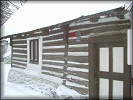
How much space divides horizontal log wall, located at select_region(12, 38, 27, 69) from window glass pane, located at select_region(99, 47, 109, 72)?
5482mm

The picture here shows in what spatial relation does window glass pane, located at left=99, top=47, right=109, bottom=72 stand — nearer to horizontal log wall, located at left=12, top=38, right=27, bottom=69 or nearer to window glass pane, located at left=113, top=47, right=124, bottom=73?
window glass pane, located at left=113, top=47, right=124, bottom=73

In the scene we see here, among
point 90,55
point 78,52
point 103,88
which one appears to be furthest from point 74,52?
point 103,88

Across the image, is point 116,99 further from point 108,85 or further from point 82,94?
point 82,94

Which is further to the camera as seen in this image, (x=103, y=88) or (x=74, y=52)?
(x=74, y=52)

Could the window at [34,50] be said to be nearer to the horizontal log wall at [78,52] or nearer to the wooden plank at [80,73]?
the horizontal log wall at [78,52]

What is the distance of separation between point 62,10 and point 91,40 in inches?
83.4

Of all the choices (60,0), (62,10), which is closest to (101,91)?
(62,10)

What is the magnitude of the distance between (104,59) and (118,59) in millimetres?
471

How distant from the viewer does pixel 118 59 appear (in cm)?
509

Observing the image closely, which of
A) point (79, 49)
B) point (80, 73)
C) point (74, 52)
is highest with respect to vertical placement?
point (79, 49)

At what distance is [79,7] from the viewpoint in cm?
605

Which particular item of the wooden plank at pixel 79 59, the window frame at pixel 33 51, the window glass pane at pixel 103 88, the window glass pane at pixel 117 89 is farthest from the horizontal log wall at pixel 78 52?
the window frame at pixel 33 51

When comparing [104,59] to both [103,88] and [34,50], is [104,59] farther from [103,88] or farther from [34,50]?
[34,50]

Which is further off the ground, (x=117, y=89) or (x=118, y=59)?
(x=118, y=59)
